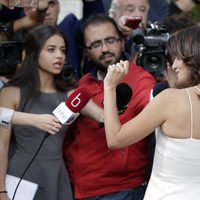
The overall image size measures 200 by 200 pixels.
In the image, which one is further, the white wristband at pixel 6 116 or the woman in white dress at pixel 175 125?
the white wristband at pixel 6 116

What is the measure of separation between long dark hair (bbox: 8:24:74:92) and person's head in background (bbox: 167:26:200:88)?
34.3 inches

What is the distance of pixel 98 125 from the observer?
11.0ft

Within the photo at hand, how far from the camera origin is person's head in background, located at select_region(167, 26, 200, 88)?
2660 mm

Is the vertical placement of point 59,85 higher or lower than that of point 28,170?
higher

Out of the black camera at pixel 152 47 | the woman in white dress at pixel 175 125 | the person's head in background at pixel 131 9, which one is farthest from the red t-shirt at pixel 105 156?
the person's head in background at pixel 131 9

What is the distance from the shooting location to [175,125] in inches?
104

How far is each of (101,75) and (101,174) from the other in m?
0.58

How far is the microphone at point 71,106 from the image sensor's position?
9.70 feet

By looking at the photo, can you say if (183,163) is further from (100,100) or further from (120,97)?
(100,100)

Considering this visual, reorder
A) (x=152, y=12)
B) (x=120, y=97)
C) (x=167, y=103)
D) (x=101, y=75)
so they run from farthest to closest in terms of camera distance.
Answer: (x=152, y=12), (x=101, y=75), (x=120, y=97), (x=167, y=103)

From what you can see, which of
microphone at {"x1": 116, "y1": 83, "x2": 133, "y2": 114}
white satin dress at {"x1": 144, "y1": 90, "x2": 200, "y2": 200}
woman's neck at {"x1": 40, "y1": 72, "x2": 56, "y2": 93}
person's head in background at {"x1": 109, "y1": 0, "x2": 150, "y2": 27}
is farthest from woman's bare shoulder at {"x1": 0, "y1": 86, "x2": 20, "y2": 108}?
person's head in background at {"x1": 109, "y1": 0, "x2": 150, "y2": 27}

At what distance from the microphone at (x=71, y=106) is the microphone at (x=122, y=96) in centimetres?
16

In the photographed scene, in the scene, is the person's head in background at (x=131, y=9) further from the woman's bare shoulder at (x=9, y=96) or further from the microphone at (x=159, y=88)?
the microphone at (x=159, y=88)

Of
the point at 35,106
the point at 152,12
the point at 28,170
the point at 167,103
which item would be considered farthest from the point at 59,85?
the point at 152,12
